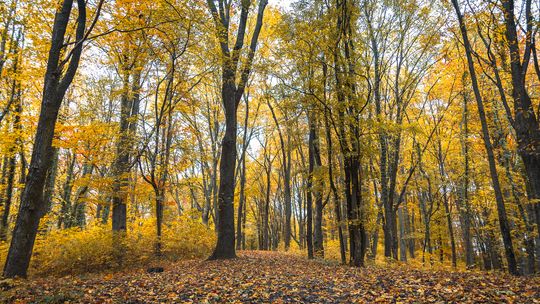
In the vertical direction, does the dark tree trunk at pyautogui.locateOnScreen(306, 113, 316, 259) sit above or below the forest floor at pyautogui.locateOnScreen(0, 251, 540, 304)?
above

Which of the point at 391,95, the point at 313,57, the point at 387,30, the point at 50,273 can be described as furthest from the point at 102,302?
the point at 391,95

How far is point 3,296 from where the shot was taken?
4418 millimetres

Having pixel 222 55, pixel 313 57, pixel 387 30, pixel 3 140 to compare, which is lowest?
pixel 3 140

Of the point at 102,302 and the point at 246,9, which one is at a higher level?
the point at 246,9

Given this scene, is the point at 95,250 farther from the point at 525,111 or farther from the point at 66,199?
the point at 525,111

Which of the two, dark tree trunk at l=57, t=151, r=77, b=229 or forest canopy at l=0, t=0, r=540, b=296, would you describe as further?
dark tree trunk at l=57, t=151, r=77, b=229

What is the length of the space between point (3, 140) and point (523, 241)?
18.7 metres

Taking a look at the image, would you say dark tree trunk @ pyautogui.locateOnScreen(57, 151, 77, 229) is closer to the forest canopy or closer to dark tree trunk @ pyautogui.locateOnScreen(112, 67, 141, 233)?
the forest canopy

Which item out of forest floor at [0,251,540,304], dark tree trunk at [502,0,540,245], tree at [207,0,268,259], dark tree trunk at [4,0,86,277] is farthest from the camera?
tree at [207,0,268,259]

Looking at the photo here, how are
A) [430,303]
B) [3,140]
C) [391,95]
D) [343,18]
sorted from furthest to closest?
[391,95] → [3,140] → [343,18] → [430,303]

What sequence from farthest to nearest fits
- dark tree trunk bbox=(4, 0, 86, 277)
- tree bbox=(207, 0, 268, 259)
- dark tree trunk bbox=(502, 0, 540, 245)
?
tree bbox=(207, 0, 268, 259), dark tree trunk bbox=(502, 0, 540, 245), dark tree trunk bbox=(4, 0, 86, 277)

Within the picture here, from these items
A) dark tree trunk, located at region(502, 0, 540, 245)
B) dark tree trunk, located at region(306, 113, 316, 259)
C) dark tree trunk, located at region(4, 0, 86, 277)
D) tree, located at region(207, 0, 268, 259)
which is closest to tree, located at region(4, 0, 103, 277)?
dark tree trunk, located at region(4, 0, 86, 277)

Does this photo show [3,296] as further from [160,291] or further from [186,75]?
[186,75]

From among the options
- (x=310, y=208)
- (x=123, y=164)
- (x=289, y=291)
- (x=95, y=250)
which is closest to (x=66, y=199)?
(x=123, y=164)
